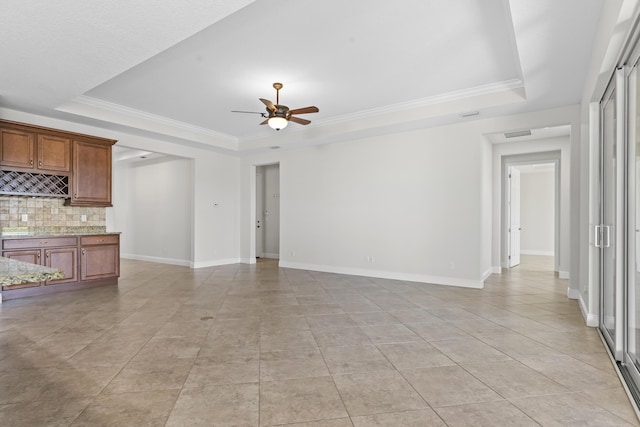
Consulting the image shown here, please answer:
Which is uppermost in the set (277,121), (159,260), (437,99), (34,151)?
(437,99)

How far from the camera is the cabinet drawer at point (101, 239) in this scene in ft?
18.6

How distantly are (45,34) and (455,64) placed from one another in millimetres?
4262

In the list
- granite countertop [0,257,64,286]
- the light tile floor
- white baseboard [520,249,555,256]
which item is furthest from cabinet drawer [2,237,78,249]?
white baseboard [520,249,555,256]

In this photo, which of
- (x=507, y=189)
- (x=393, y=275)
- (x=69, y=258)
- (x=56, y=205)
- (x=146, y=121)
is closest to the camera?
(x=69, y=258)

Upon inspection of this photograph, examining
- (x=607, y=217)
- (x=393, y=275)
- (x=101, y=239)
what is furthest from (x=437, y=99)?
(x=101, y=239)

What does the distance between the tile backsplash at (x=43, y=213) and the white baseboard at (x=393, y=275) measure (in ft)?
12.9

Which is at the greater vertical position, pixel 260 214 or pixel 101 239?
pixel 260 214

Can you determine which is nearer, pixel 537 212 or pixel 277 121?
pixel 277 121

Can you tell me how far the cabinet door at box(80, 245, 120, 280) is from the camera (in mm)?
5672

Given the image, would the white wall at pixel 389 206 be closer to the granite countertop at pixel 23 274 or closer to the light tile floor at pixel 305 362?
the light tile floor at pixel 305 362

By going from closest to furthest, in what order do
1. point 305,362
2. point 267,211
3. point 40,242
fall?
point 305,362
point 40,242
point 267,211

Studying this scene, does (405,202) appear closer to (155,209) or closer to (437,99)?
(437,99)

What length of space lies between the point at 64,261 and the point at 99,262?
546 millimetres

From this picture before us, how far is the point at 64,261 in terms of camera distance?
5.39 metres
